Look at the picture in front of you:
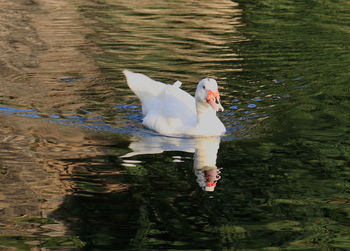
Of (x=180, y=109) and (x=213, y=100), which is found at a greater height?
(x=213, y=100)

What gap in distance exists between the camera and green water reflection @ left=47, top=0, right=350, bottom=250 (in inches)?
293

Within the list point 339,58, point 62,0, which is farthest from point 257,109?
point 62,0

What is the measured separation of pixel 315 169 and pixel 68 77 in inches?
242

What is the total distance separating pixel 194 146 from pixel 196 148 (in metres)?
0.11

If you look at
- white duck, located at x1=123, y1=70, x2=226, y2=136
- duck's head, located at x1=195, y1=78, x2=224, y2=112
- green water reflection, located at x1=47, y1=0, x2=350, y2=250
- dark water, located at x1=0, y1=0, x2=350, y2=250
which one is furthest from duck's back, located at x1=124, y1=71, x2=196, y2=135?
green water reflection, located at x1=47, y1=0, x2=350, y2=250

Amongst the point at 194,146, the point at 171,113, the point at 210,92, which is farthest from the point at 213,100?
the point at 171,113

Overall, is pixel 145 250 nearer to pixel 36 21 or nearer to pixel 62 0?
pixel 36 21

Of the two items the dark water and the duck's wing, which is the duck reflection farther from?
the duck's wing

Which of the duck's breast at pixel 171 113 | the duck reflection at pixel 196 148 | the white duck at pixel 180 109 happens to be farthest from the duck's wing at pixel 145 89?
the duck reflection at pixel 196 148

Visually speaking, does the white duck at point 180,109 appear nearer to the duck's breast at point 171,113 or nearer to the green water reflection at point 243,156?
the duck's breast at point 171,113

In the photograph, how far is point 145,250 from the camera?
693cm

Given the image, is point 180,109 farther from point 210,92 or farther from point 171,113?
point 210,92

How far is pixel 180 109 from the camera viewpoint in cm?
1141

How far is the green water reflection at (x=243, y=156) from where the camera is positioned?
293 inches
